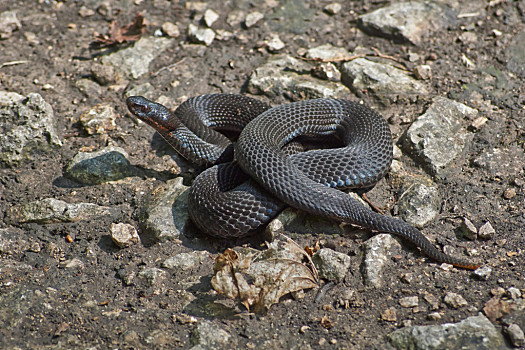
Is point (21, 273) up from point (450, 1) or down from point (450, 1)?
down

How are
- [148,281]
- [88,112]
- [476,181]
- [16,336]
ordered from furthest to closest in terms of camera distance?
[88,112] → [476,181] → [148,281] → [16,336]

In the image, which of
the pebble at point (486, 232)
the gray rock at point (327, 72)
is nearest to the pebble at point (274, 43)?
the gray rock at point (327, 72)

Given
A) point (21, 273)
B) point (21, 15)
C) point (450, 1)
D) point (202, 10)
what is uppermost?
point (450, 1)

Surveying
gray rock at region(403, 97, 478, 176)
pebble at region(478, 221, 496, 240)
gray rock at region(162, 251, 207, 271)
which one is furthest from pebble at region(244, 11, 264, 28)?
pebble at region(478, 221, 496, 240)

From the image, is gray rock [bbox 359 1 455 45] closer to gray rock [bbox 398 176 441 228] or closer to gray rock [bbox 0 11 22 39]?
gray rock [bbox 398 176 441 228]

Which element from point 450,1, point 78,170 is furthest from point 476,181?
point 78,170

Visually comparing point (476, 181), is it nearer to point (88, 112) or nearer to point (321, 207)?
point (321, 207)

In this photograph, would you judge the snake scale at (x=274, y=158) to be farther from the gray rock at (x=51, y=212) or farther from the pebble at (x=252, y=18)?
the pebble at (x=252, y=18)
